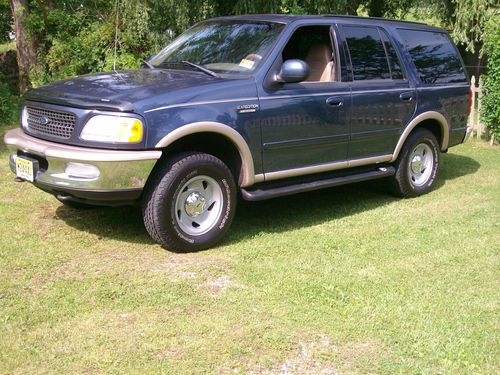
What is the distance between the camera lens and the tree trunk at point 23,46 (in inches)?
526

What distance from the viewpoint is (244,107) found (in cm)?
509

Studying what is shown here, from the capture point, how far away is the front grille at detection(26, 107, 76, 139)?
4680 millimetres

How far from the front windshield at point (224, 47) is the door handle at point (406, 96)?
169cm

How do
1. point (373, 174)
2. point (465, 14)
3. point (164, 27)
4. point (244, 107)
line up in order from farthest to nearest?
point (465, 14), point (164, 27), point (373, 174), point (244, 107)

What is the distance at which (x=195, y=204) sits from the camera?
504 cm

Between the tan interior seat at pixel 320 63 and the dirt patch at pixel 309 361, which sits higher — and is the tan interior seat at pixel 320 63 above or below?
above

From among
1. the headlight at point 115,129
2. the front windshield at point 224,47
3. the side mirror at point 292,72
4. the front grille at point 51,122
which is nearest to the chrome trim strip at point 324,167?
the side mirror at point 292,72

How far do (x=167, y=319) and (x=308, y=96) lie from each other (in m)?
2.65

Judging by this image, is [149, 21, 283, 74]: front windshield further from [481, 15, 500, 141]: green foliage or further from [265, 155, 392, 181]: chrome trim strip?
[481, 15, 500, 141]: green foliage

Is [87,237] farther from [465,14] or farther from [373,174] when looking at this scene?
[465,14]

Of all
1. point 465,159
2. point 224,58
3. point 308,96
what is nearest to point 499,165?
point 465,159

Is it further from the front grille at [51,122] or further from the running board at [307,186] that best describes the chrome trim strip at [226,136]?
the front grille at [51,122]

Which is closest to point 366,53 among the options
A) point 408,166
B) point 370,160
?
point 370,160

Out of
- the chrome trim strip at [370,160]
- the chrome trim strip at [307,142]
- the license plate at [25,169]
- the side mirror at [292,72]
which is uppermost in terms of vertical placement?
the side mirror at [292,72]
